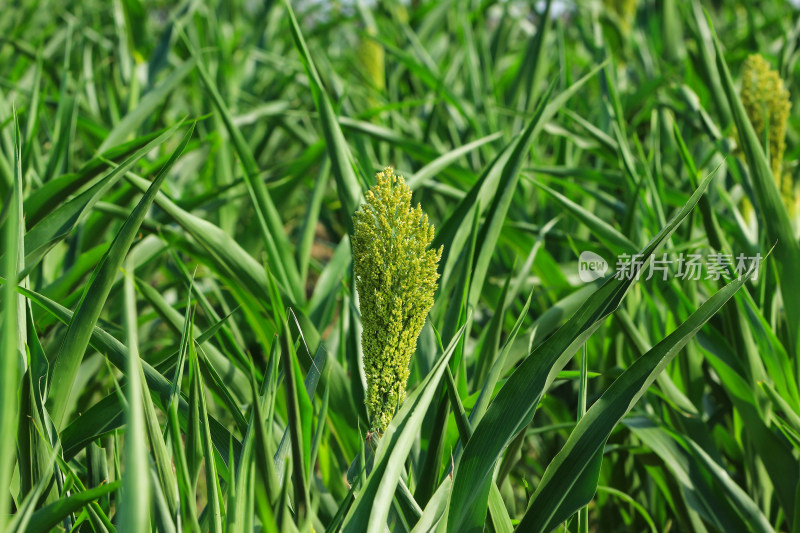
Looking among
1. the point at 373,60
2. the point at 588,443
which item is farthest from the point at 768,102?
the point at 373,60

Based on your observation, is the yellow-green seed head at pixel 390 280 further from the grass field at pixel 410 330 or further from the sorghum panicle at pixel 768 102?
the sorghum panicle at pixel 768 102

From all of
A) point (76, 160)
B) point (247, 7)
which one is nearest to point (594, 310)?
point (76, 160)

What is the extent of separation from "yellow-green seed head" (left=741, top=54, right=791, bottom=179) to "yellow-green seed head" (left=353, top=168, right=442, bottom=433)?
3.38 feet

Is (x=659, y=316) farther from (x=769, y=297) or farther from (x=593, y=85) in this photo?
(x=593, y=85)

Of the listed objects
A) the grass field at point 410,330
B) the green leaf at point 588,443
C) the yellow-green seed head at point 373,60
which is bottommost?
the green leaf at point 588,443

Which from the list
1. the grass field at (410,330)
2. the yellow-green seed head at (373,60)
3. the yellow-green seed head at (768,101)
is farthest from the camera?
the yellow-green seed head at (373,60)

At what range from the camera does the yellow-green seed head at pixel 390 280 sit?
807 mm

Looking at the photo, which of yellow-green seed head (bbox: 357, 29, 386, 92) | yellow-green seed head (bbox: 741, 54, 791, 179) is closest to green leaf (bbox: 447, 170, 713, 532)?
yellow-green seed head (bbox: 741, 54, 791, 179)

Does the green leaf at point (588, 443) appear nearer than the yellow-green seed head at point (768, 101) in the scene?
Yes

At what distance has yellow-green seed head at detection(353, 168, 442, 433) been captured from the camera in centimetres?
81

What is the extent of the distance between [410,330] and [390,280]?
2.6 inches

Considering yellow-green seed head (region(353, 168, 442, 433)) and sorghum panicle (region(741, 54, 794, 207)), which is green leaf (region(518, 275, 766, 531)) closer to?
yellow-green seed head (region(353, 168, 442, 433))

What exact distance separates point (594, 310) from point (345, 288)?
54 centimetres

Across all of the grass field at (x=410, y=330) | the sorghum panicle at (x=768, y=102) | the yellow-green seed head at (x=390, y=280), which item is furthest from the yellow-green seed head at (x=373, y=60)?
the yellow-green seed head at (x=390, y=280)
